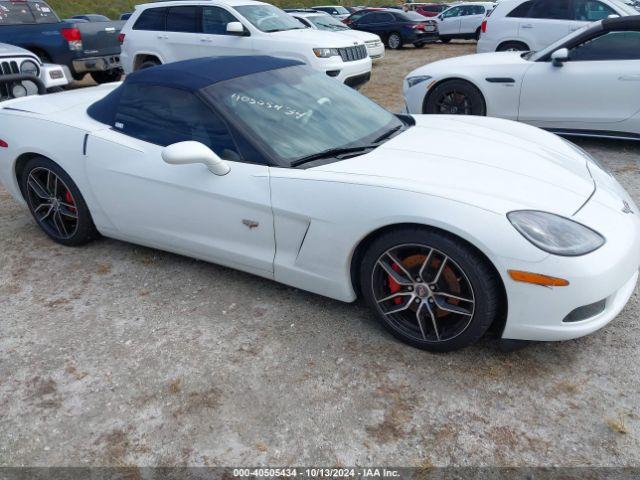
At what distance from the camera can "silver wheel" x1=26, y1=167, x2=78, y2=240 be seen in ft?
12.1

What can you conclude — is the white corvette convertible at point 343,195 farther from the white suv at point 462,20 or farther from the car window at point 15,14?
the white suv at point 462,20

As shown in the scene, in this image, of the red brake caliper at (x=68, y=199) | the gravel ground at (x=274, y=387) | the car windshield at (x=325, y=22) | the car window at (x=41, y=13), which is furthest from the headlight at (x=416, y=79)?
the car windshield at (x=325, y=22)

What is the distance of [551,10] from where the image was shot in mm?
8703

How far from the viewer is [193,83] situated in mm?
3082

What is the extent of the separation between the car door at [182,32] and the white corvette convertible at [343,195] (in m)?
5.09

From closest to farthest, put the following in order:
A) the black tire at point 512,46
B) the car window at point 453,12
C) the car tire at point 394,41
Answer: the black tire at point 512,46
the car tire at point 394,41
the car window at point 453,12

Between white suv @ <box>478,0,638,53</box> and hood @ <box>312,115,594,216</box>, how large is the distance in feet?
21.1

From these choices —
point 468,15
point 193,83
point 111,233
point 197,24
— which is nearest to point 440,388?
point 193,83

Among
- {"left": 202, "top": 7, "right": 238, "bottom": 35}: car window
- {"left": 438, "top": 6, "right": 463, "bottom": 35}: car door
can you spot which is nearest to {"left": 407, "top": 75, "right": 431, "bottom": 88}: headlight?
{"left": 202, "top": 7, "right": 238, "bottom": 35}: car window

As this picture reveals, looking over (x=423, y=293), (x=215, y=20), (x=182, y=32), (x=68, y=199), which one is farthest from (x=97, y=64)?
(x=423, y=293)

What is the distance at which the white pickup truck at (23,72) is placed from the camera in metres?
6.03

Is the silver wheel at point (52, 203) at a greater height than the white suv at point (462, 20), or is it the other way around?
the silver wheel at point (52, 203)

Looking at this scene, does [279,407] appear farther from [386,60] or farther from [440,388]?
[386,60]

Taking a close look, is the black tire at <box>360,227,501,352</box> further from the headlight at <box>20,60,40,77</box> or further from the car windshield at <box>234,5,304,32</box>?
the car windshield at <box>234,5,304,32</box>
